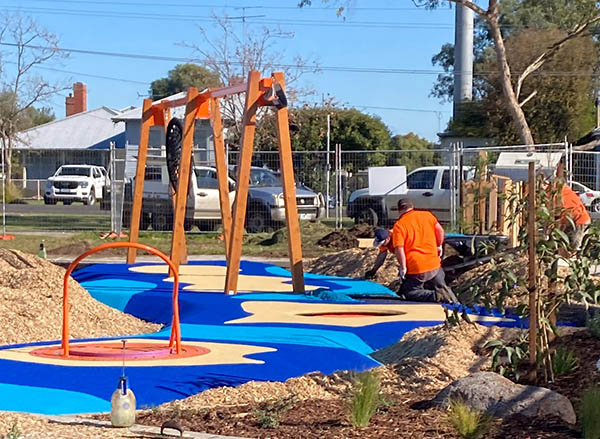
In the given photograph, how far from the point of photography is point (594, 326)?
912cm

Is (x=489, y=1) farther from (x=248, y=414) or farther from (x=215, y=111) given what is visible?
(x=248, y=414)

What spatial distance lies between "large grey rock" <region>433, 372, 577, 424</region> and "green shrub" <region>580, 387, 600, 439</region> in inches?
17.1

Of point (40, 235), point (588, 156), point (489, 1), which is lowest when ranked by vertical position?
point (40, 235)

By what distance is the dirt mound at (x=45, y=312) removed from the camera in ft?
35.4

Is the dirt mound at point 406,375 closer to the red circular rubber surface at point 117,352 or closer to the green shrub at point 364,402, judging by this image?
the green shrub at point 364,402

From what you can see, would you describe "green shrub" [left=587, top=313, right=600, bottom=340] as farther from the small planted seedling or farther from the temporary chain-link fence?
the temporary chain-link fence

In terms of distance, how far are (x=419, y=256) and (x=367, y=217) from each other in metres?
13.5

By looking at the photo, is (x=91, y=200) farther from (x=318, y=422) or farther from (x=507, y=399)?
(x=507, y=399)

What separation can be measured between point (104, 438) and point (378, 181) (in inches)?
740

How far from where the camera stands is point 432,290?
13242 millimetres

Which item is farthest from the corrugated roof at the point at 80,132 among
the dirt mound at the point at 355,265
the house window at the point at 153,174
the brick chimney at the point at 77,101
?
the dirt mound at the point at 355,265

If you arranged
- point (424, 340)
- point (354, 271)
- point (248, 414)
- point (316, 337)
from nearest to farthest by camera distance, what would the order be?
point (248, 414)
point (424, 340)
point (316, 337)
point (354, 271)

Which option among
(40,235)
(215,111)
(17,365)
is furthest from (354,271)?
(40,235)

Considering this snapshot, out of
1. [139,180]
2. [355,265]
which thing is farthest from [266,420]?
[139,180]
